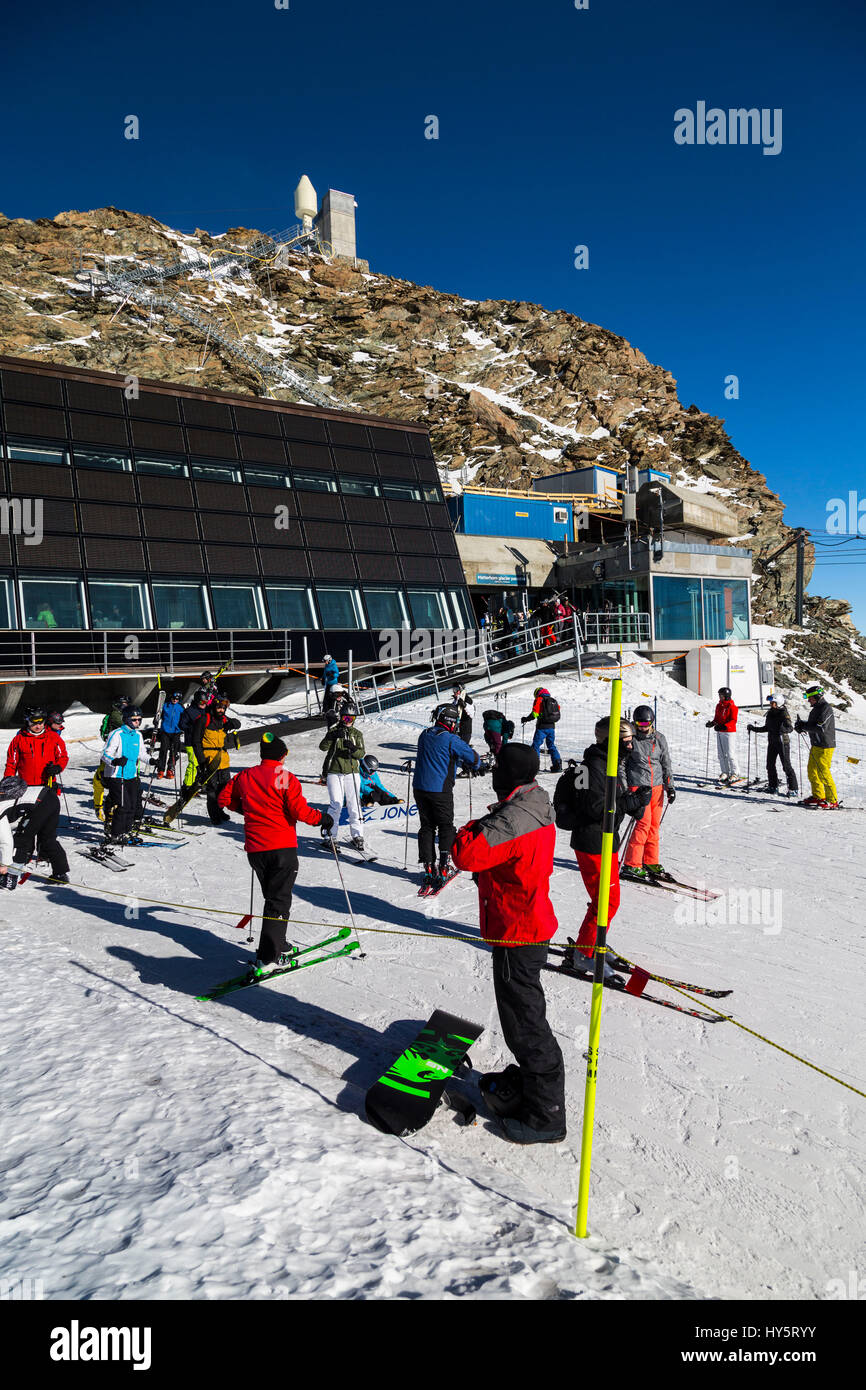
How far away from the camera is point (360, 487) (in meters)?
26.8

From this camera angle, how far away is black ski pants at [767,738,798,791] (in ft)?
44.1

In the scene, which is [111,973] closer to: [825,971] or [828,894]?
[825,971]

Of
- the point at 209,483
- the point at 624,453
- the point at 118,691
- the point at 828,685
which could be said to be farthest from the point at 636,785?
the point at 624,453

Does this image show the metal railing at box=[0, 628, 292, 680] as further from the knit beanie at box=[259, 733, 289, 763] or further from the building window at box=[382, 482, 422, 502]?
the knit beanie at box=[259, 733, 289, 763]

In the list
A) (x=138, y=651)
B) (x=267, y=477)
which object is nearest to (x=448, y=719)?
(x=138, y=651)

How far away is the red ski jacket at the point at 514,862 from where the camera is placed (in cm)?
386

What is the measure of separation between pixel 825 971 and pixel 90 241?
334 ft

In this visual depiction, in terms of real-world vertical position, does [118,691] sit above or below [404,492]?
below

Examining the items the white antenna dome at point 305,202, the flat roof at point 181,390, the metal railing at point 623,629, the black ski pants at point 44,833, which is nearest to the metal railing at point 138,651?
the flat roof at point 181,390

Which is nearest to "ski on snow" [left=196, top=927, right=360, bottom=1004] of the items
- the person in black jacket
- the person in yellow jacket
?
the person in black jacket

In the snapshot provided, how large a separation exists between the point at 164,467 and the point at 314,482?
5024 millimetres

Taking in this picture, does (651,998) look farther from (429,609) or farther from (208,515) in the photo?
(208,515)

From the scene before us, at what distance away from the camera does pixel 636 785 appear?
809 cm
